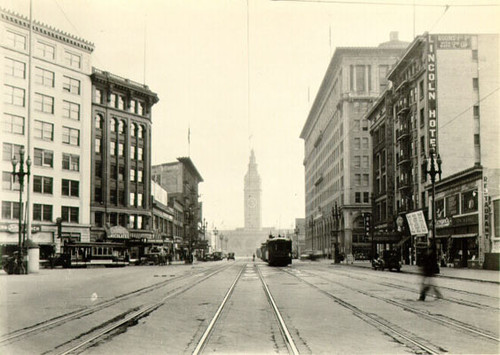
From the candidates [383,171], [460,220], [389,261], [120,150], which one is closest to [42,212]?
[120,150]

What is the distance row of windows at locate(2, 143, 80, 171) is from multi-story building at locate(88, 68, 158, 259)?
3.32m

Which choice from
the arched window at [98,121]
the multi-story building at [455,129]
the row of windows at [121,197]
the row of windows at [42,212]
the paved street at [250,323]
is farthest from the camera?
the arched window at [98,121]

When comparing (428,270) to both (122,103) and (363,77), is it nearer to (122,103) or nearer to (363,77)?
(122,103)

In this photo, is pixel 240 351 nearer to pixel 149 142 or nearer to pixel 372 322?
pixel 372 322

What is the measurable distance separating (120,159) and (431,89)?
1596 inches

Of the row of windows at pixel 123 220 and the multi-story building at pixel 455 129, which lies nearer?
the multi-story building at pixel 455 129

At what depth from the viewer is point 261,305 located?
17.0 meters

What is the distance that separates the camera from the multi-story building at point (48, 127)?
192ft

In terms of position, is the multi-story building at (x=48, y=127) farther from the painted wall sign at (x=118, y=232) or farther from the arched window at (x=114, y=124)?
the arched window at (x=114, y=124)

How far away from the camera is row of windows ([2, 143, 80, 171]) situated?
196ft

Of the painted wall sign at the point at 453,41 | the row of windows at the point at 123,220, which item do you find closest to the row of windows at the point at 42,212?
the row of windows at the point at 123,220

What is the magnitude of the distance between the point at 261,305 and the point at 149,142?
68312 mm

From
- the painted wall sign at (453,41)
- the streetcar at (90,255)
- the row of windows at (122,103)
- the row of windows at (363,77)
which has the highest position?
the row of windows at (363,77)

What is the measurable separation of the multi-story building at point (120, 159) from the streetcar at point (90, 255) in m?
7.93
